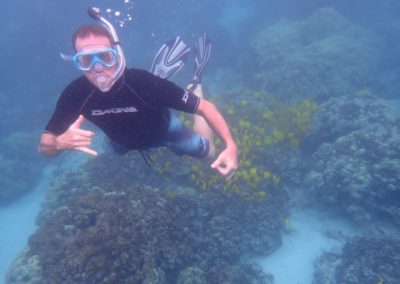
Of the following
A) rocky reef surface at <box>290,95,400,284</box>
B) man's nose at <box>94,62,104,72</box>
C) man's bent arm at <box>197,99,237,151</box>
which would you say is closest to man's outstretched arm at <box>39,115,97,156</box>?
man's nose at <box>94,62,104,72</box>

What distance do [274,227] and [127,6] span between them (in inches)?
986

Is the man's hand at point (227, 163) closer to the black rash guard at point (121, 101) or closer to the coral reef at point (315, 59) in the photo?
the black rash guard at point (121, 101)

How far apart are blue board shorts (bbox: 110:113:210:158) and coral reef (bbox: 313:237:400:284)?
4200 millimetres

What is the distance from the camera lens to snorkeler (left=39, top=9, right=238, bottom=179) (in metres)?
3.86

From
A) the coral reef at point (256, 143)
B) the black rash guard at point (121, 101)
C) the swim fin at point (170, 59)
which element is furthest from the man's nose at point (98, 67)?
the coral reef at point (256, 143)

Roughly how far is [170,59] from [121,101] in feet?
17.2

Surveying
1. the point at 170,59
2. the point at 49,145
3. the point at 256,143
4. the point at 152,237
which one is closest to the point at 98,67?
the point at 49,145

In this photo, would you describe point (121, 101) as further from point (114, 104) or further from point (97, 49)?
point (97, 49)

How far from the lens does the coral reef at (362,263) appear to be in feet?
23.4

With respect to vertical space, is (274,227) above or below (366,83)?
A: below

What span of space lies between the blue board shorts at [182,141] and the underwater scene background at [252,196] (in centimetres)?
198

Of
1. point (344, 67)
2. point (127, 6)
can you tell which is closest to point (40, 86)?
point (127, 6)

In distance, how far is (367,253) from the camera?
24.6 feet

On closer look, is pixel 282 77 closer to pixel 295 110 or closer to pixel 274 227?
pixel 295 110
